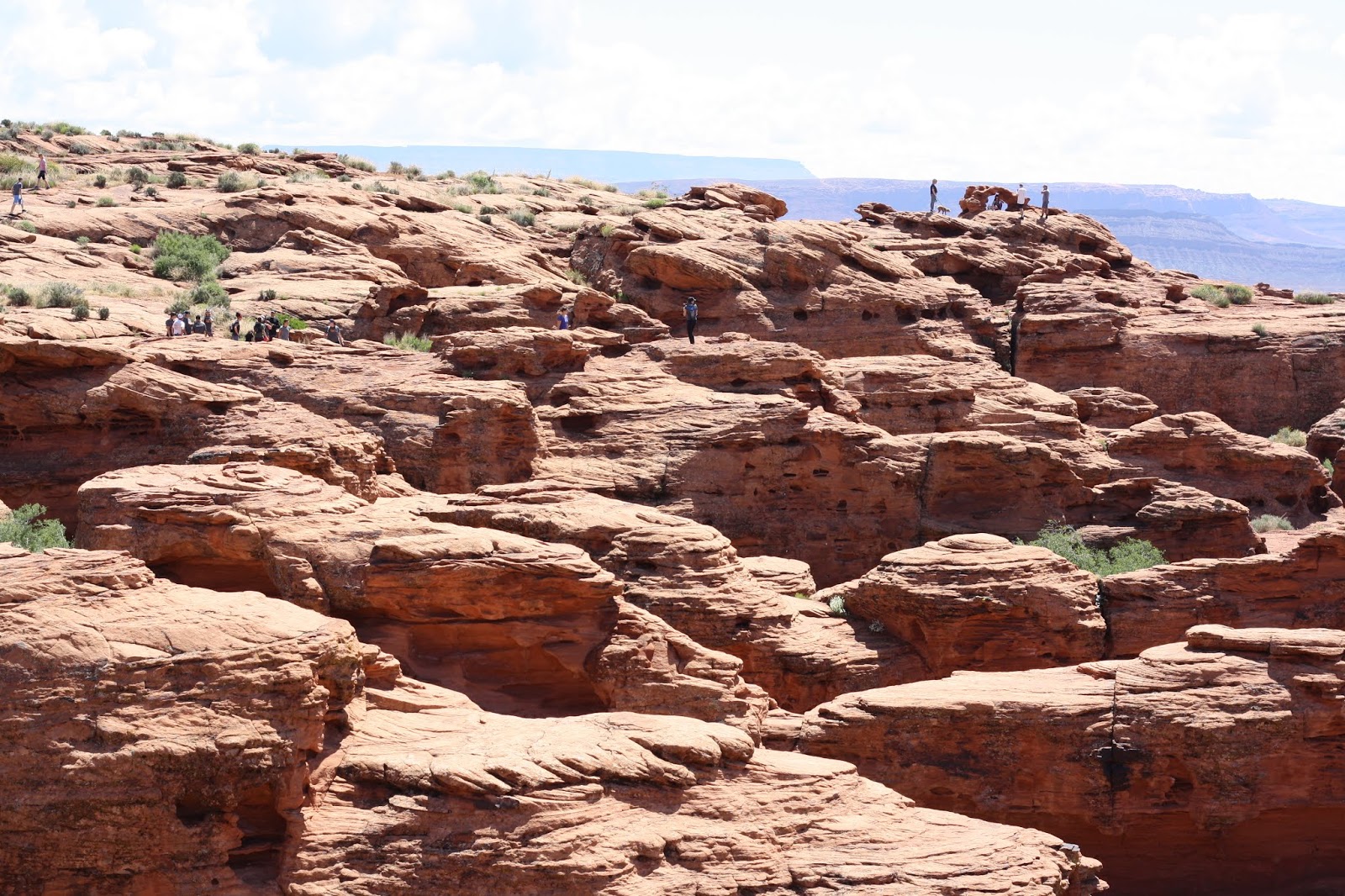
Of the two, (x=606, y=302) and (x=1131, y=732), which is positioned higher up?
(x=606, y=302)

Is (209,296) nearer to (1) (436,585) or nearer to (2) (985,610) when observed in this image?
(1) (436,585)

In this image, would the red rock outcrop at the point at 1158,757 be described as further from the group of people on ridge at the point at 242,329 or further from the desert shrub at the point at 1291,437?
the desert shrub at the point at 1291,437

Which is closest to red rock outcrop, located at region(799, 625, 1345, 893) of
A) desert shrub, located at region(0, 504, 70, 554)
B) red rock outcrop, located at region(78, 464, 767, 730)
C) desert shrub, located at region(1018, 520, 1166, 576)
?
red rock outcrop, located at region(78, 464, 767, 730)

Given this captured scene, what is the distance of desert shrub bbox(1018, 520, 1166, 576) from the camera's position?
93.5 ft

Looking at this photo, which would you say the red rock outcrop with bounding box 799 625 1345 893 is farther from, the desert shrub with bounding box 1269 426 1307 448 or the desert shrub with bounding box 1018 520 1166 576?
the desert shrub with bounding box 1269 426 1307 448

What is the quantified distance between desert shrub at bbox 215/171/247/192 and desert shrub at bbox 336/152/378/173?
13.8 meters

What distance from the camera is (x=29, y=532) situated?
770 inches

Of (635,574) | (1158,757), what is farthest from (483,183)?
(1158,757)

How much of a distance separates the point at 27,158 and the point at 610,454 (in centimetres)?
3176

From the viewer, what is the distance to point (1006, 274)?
49.6m

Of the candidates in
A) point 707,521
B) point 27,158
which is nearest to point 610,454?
point 707,521

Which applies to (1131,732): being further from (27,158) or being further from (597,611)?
(27,158)

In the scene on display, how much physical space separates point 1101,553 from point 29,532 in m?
20.6

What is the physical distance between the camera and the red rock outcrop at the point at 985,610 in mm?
23359
